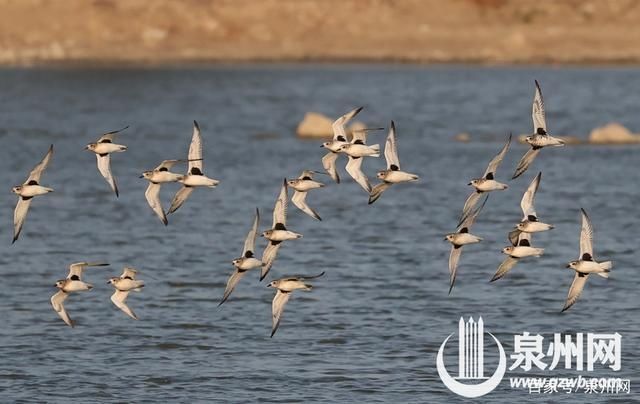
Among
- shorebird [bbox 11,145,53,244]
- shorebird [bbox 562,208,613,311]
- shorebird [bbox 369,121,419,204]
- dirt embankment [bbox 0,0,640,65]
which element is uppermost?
dirt embankment [bbox 0,0,640,65]

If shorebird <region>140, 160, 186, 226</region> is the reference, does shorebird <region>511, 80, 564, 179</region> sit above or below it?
above

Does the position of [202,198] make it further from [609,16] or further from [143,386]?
[609,16]

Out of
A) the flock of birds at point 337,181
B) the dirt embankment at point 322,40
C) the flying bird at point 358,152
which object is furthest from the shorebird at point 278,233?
the dirt embankment at point 322,40

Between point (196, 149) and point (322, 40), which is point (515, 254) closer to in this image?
point (196, 149)

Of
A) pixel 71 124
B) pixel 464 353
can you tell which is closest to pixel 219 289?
pixel 464 353

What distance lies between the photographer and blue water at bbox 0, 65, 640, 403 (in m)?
41.4

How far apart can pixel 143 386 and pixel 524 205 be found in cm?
1123

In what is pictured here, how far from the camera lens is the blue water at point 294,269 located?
41406mm

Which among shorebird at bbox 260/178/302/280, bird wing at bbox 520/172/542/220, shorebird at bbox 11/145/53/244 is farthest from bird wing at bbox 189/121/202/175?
bird wing at bbox 520/172/542/220

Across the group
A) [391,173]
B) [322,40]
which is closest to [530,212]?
[391,173]

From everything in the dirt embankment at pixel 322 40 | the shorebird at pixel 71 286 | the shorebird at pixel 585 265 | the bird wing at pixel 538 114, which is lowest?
the shorebird at pixel 71 286

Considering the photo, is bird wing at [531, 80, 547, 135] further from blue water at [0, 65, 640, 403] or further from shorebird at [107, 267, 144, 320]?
shorebird at [107, 267, 144, 320]

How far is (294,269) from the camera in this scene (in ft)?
183

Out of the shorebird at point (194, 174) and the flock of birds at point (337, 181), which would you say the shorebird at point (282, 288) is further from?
the shorebird at point (194, 174)
